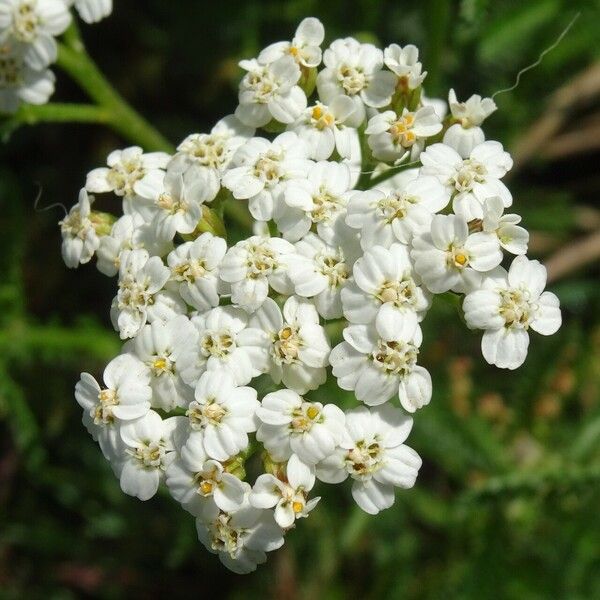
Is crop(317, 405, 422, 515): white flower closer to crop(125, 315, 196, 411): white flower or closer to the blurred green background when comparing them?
crop(125, 315, 196, 411): white flower

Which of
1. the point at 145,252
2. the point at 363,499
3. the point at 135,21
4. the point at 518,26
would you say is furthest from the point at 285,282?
the point at 135,21

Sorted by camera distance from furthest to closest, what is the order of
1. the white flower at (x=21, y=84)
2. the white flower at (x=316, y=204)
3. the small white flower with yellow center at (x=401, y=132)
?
1. the white flower at (x=21, y=84)
2. the small white flower with yellow center at (x=401, y=132)
3. the white flower at (x=316, y=204)

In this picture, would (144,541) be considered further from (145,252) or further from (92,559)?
(145,252)

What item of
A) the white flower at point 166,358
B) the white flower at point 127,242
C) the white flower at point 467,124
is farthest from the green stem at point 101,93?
the white flower at point 467,124

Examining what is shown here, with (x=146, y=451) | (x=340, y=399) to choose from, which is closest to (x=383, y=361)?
(x=146, y=451)

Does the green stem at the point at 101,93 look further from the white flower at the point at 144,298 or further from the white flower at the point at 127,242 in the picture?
the white flower at the point at 144,298

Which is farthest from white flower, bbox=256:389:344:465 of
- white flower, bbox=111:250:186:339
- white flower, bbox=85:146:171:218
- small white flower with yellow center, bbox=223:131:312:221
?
white flower, bbox=85:146:171:218
